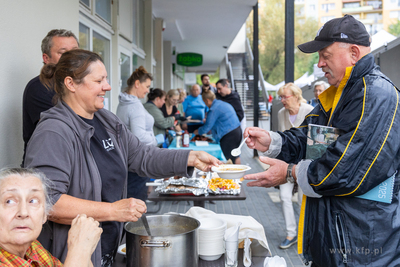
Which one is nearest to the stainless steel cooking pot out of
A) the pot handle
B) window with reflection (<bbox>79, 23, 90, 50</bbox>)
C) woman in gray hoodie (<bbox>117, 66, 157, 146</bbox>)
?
the pot handle

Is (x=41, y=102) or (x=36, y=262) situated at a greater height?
(x=41, y=102)

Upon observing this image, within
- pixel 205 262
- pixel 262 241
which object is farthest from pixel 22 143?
pixel 262 241

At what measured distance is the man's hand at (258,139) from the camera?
2.35 m

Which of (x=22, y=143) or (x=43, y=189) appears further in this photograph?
(x=22, y=143)

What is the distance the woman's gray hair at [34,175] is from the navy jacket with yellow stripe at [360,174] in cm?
119

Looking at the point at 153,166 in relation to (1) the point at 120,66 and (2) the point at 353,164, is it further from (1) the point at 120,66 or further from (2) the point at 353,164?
(1) the point at 120,66

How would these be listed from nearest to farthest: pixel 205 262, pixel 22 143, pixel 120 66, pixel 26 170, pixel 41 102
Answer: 1. pixel 26 170
2. pixel 205 262
3. pixel 41 102
4. pixel 22 143
5. pixel 120 66

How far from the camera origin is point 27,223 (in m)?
1.37

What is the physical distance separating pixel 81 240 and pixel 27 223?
0.69 ft

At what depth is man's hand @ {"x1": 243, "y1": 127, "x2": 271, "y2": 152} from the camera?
7.72 ft

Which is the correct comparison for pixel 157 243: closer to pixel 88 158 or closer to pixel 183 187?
pixel 88 158

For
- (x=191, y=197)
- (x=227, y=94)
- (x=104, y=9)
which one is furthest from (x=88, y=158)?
(x=227, y=94)

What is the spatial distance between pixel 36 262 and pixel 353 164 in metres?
1.42

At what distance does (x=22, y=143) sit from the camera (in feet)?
8.84
